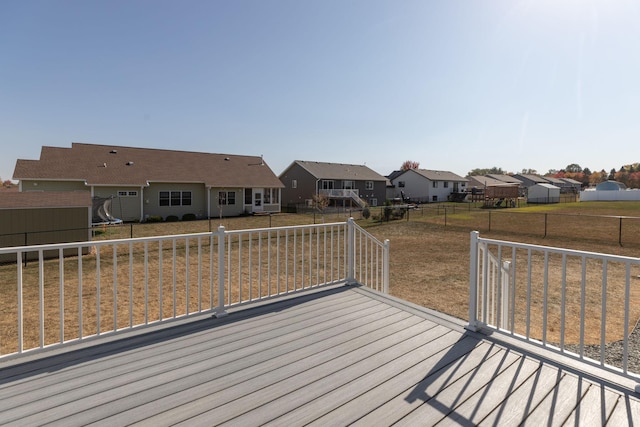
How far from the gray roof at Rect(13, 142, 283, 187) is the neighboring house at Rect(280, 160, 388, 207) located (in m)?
6.16

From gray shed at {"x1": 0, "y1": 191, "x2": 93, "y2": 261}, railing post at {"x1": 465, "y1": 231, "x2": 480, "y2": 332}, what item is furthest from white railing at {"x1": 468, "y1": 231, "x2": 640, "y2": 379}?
gray shed at {"x1": 0, "y1": 191, "x2": 93, "y2": 261}

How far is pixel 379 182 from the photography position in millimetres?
36344

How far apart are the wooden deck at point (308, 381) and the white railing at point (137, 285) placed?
40cm

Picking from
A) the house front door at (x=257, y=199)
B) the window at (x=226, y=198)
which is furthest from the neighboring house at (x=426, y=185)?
the window at (x=226, y=198)

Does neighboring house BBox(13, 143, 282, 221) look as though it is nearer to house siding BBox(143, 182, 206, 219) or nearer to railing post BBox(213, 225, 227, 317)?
house siding BBox(143, 182, 206, 219)

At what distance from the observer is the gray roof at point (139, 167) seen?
17.5 metres

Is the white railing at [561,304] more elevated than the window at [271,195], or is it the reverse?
the window at [271,195]

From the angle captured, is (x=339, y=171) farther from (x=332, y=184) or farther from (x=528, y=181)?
(x=528, y=181)

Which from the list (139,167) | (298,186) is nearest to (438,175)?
(298,186)

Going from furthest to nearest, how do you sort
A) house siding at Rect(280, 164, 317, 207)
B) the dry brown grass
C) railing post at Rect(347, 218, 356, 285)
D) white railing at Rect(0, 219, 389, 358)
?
house siding at Rect(280, 164, 317, 207) → the dry brown grass → railing post at Rect(347, 218, 356, 285) → white railing at Rect(0, 219, 389, 358)

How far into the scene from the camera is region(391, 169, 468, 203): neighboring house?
4056 cm

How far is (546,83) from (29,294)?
545 inches

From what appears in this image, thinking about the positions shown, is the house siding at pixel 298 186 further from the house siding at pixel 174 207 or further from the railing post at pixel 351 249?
the railing post at pixel 351 249

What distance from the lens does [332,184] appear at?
32469 mm
